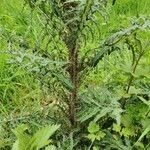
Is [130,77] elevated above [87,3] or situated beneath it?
situated beneath

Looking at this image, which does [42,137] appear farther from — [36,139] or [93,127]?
[93,127]

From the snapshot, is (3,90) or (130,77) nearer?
(130,77)

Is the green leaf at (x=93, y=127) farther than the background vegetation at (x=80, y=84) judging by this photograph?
Yes

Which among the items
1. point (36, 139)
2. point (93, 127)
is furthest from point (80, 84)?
point (36, 139)

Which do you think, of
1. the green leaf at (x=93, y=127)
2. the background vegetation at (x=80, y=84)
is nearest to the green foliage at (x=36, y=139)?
the background vegetation at (x=80, y=84)

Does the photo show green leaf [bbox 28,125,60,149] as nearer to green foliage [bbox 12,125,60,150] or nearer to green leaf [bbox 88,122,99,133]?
green foliage [bbox 12,125,60,150]

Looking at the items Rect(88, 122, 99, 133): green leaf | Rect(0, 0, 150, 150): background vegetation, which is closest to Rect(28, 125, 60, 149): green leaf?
Rect(0, 0, 150, 150): background vegetation

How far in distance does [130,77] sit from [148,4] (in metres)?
1.71

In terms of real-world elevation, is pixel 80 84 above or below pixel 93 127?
above

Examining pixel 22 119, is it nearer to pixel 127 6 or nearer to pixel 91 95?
pixel 91 95

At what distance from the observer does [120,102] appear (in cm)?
249

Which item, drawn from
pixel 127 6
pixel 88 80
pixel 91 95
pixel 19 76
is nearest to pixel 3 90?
pixel 19 76

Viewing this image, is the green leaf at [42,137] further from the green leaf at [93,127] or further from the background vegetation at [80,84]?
the green leaf at [93,127]

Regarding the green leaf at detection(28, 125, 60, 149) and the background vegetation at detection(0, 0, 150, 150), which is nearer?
the background vegetation at detection(0, 0, 150, 150)
